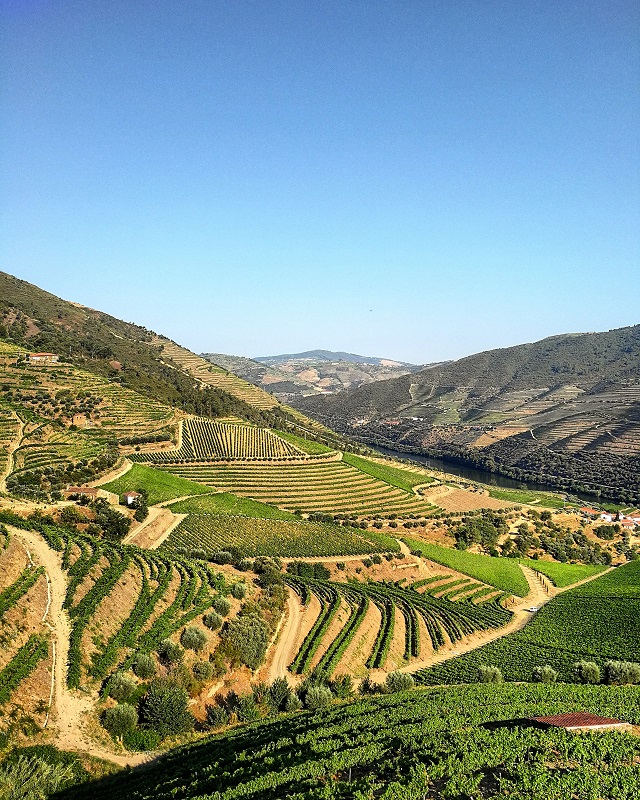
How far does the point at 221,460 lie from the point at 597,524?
6821 centimetres

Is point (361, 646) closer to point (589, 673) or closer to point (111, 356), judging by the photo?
point (589, 673)

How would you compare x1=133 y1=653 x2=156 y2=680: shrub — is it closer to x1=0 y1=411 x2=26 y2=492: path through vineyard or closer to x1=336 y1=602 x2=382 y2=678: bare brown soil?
x1=336 y1=602 x2=382 y2=678: bare brown soil

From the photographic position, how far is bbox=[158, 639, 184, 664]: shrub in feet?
93.7

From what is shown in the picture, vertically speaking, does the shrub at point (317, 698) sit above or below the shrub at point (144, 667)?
below

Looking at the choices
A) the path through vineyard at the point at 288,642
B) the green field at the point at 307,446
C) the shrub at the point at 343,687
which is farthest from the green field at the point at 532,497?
the shrub at the point at 343,687

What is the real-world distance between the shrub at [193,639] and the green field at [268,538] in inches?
729

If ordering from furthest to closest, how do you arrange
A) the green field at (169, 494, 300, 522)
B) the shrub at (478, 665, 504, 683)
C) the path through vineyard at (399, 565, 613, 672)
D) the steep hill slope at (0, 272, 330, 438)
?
the steep hill slope at (0, 272, 330, 438) → the green field at (169, 494, 300, 522) → the path through vineyard at (399, 565, 613, 672) → the shrub at (478, 665, 504, 683)

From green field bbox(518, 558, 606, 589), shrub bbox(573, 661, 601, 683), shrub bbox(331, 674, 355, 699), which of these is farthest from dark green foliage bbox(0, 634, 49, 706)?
green field bbox(518, 558, 606, 589)

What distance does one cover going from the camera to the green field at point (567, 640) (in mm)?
34875

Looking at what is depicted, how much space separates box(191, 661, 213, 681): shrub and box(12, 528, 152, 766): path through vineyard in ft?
18.8

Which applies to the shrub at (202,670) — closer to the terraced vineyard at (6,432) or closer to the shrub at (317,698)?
the shrub at (317,698)

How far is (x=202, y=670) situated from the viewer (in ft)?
94.8

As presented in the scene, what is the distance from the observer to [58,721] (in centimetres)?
2295

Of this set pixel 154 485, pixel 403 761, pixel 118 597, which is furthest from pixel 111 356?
pixel 403 761
